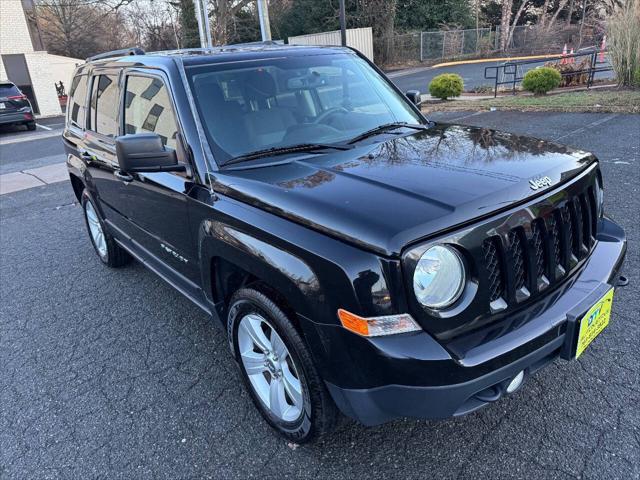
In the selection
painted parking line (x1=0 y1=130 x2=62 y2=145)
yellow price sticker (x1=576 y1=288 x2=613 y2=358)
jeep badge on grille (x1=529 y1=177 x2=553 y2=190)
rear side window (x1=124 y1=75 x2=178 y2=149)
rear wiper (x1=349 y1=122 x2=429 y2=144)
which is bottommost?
painted parking line (x1=0 y1=130 x2=62 y2=145)

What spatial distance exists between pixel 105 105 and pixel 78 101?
3.36ft

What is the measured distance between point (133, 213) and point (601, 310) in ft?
10.00

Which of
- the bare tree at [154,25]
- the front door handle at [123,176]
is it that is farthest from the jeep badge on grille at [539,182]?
the bare tree at [154,25]

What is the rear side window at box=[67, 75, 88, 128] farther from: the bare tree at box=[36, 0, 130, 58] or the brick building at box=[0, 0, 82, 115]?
the bare tree at box=[36, 0, 130, 58]

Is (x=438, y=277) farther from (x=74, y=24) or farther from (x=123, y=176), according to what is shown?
(x=74, y=24)

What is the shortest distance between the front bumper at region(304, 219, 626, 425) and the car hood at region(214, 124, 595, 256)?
1.26 feet

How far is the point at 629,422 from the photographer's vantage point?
96.0 inches

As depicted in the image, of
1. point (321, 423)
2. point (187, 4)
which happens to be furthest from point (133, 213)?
point (187, 4)

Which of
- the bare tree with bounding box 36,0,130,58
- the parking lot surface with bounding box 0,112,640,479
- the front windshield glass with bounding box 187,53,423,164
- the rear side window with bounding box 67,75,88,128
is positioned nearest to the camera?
the parking lot surface with bounding box 0,112,640,479

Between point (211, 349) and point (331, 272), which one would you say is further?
point (211, 349)

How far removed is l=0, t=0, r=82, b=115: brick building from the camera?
21.1m

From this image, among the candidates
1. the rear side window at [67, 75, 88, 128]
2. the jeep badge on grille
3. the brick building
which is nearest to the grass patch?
the jeep badge on grille

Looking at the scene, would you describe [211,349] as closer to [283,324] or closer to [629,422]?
[283,324]

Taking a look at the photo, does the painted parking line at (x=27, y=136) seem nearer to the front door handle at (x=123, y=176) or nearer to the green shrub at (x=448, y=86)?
A: the green shrub at (x=448, y=86)
